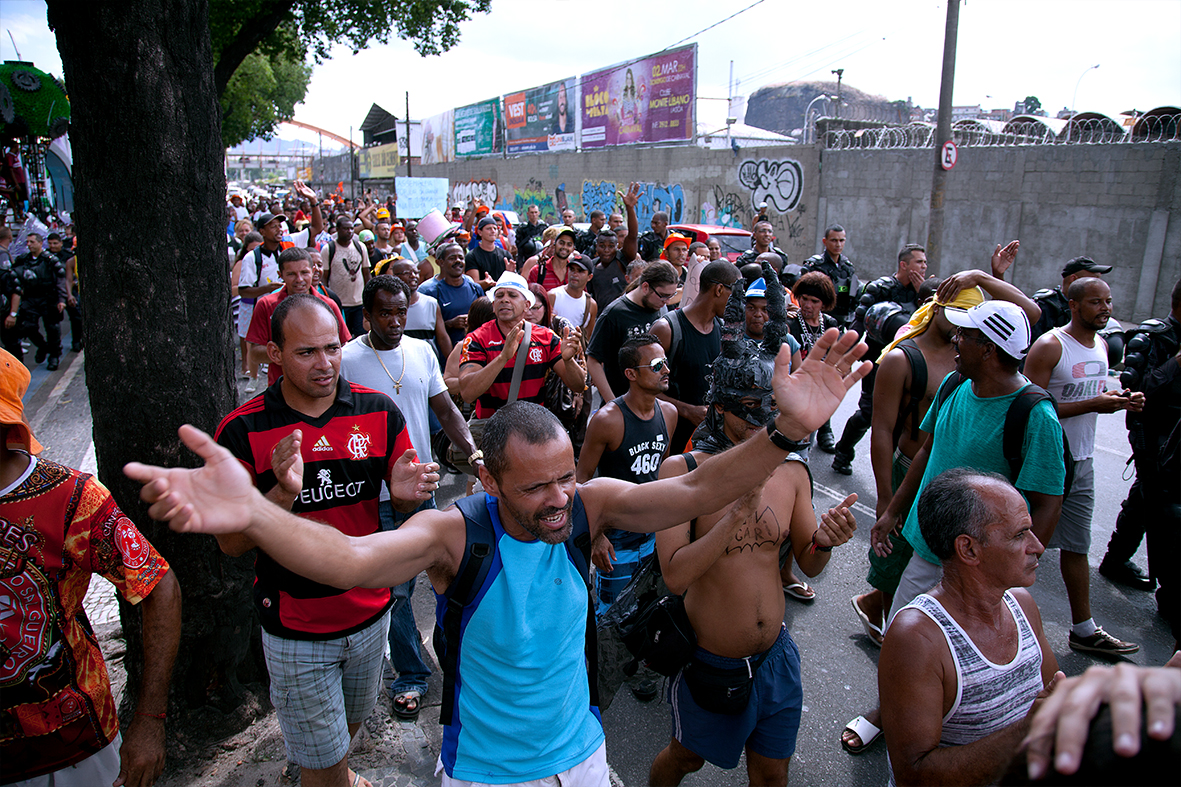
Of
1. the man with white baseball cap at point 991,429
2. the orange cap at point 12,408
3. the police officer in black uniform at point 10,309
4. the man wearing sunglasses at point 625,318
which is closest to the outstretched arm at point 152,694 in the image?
the orange cap at point 12,408

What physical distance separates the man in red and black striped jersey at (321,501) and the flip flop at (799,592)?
2768mm

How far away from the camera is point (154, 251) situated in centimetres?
282

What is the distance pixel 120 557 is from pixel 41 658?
0.33 meters

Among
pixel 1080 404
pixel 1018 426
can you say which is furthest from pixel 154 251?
pixel 1080 404

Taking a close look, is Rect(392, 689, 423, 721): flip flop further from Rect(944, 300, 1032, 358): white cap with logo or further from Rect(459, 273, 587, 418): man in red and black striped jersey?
Rect(944, 300, 1032, 358): white cap with logo

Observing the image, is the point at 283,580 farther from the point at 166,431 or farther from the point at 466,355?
the point at 466,355

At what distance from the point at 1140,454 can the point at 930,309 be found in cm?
175

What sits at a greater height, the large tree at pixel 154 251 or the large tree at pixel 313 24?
the large tree at pixel 313 24

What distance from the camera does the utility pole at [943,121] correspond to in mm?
11539

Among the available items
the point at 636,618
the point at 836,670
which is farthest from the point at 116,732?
→ the point at 836,670

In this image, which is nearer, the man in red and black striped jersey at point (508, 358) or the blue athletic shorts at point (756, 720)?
the blue athletic shorts at point (756, 720)

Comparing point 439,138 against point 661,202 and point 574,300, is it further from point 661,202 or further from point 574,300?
point 574,300

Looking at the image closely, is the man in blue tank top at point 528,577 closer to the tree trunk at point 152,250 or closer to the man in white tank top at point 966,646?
the man in white tank top at point 966,646

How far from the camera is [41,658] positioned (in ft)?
6.53
